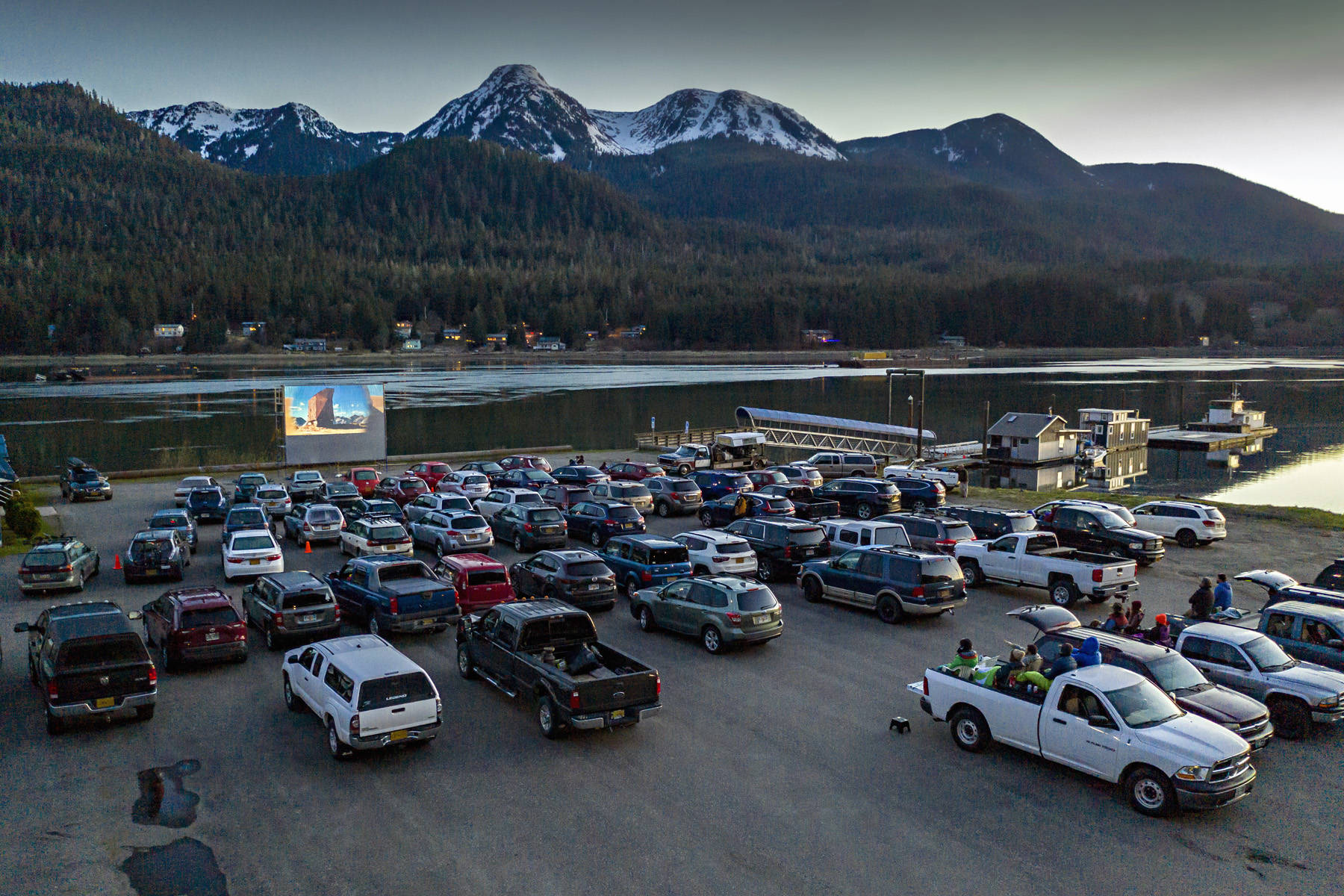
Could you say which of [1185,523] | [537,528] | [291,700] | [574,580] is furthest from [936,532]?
[291,700]

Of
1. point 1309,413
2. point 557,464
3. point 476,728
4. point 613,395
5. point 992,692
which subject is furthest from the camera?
point 613,395

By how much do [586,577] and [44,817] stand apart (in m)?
10.3

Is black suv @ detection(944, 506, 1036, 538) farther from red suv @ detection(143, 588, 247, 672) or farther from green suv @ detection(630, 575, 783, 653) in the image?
red suv @ detection(143, 588, 247, 672)

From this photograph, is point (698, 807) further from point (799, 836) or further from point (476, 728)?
point (476, 728)

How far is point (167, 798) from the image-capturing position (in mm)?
10547

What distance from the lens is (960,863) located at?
9.18 m

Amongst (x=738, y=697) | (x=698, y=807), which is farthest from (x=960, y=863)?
(x=738, y=697)

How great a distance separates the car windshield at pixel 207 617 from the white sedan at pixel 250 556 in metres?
6.18

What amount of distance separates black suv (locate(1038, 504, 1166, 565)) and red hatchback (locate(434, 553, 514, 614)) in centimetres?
1530

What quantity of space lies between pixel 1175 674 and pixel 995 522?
40.8 feet

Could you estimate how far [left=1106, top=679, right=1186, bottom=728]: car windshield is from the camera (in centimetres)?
1053

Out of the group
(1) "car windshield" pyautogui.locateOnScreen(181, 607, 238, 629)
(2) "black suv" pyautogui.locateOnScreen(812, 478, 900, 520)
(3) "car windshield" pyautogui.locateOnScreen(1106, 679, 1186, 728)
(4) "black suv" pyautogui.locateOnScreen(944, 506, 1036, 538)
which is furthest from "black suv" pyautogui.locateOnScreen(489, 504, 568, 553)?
(3) "car windshield" pyautogui.locateOnScreen(1106, 679, 1186, 728)

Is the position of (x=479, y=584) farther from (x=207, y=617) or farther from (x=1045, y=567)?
(x=1045, y=567)

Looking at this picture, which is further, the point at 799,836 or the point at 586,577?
the point at 586,577
